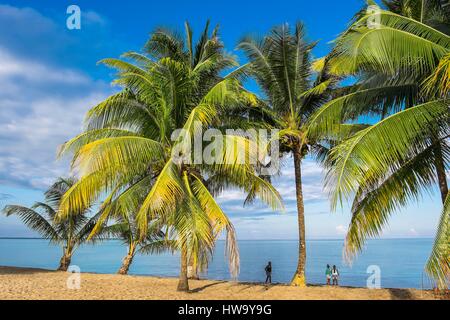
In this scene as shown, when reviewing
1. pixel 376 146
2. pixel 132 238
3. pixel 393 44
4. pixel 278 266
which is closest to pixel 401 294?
pixel 376 146

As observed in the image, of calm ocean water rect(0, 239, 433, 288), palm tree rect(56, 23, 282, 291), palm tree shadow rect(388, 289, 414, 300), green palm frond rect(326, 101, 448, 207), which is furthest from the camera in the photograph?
calm ocean water rect(0, 239, 433, 288)

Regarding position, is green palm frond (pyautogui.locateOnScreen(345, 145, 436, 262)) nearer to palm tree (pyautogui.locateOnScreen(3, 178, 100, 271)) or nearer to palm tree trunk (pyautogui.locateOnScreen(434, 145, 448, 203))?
palm tree trunk (pyautogui.locateOnScreen(434, 145, 448, 203))

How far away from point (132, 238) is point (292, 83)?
1371 cm

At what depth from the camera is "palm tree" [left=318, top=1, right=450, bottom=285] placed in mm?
7953

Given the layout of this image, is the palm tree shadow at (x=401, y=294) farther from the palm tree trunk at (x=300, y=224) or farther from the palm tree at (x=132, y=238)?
the palm tree at (x=132, y=238)

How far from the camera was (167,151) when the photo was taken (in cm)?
1282

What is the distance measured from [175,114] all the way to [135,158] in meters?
2.15

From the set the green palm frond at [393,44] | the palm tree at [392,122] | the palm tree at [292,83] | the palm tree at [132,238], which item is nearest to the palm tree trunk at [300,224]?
the palm tree at [292,83]

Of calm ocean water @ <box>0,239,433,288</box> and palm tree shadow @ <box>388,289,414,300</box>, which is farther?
calm ocean water @ <box>0,239,433,288</box>

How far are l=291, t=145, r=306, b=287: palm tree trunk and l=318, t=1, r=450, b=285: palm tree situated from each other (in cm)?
464

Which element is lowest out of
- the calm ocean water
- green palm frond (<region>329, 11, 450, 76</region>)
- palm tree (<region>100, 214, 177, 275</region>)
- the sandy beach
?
the calm ocean water

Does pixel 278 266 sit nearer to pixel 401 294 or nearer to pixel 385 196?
pixel 401 294

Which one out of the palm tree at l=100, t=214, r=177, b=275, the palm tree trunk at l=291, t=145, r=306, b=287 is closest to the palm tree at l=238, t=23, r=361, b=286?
the palm tree trunk at l=291, t=145, r=306, b=287

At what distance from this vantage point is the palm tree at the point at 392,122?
313 inches
